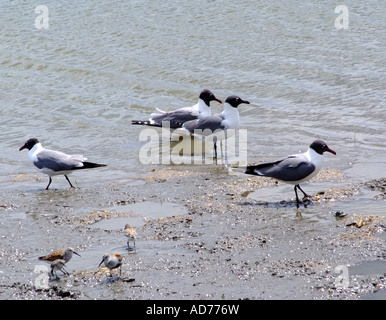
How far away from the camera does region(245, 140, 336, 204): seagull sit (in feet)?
27.0

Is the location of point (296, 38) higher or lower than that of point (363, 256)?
higher

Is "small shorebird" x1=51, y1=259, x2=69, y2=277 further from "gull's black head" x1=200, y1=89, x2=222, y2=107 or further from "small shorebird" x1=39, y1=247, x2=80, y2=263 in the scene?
"gull's black head" x1=200, y1=89, x2=222, y2=107

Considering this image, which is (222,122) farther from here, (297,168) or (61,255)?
(61,255)

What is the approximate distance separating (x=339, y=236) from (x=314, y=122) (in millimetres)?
5497

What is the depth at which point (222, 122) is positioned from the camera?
11.2 m

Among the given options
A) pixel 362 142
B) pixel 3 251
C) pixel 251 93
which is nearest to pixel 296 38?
pixel 251 93

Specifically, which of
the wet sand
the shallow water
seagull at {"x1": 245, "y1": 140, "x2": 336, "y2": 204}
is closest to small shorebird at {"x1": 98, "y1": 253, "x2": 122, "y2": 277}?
the wet sand

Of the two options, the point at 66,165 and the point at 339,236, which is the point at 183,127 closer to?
the point at 66,165

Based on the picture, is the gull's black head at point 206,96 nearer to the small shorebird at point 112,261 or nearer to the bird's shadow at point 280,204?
the bird's shadow at point 280,204

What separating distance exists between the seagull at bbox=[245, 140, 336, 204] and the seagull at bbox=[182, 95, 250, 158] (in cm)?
256

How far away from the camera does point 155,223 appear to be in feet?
24.7

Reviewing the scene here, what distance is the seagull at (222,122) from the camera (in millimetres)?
11141

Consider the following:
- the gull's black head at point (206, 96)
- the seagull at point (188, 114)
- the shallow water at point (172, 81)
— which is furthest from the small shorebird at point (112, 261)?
the gull's black head at point (206, 96)

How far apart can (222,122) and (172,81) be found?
3.89m
